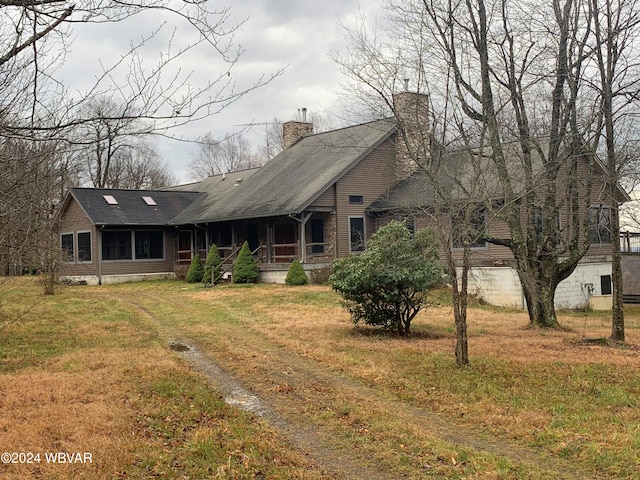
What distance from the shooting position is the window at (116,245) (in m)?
27.6

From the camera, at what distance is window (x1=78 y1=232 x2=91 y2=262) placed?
1103 inches

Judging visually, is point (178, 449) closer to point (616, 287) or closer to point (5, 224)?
point (5, 224)

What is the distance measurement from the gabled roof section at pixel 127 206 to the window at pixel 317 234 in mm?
8036

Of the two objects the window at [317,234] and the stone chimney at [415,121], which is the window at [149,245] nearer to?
the window at [317,234]

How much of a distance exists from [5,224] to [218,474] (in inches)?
231

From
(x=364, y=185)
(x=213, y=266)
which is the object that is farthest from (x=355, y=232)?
(x=213, y=266)

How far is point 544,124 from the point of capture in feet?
46.3

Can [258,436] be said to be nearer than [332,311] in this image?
Yes

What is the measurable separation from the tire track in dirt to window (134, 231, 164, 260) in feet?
59.5

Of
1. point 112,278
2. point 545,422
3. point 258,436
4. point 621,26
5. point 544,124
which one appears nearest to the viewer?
point 258,436

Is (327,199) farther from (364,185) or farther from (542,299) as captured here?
(542,299)

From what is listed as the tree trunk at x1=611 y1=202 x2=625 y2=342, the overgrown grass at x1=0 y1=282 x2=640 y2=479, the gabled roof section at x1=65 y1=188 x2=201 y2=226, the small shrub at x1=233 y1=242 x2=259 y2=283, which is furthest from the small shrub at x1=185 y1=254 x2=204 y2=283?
the tree trunk at x1=611 y1=202 x2=625 y2=342

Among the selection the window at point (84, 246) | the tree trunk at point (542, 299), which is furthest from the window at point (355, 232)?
the window at point (84, 246)

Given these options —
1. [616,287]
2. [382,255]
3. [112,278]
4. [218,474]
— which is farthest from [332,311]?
[112,278]
